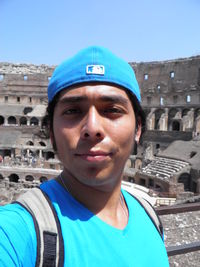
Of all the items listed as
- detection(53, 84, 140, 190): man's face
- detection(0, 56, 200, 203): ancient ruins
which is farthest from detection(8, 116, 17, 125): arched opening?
detection(53, 84, 140, 190): man's face

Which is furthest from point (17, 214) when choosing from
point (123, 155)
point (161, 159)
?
point (161, 159)

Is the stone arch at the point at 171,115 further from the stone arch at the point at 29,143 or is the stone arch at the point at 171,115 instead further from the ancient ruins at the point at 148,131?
the stone arch at the point at 29,143

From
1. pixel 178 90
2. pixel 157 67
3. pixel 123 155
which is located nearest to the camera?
pixel 123 155

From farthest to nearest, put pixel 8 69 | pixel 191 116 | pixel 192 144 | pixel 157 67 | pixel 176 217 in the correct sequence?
pixel 8 69 → pixel 157 67 → pixel 191 116 → pixel 192 144 → pixel 176 217

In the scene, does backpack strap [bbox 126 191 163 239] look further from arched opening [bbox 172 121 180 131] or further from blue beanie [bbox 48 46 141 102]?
arched opening [bbox 172 121 180 131]

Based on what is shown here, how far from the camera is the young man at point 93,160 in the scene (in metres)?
1.44

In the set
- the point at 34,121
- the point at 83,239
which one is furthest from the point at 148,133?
the point at 83,239

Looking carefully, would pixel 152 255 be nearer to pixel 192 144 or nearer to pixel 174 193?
pixel 174 193

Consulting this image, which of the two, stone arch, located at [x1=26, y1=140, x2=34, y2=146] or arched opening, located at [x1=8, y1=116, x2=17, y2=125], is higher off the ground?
arched opening, located at [x1=8, y1=116, x2=17, y2=125]

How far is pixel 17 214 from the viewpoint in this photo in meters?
1.33

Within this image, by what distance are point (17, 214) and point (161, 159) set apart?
2233cm

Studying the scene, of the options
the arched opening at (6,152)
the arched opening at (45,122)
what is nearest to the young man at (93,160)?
the arched opening at (45,122)

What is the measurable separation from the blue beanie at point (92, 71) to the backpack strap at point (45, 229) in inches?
27.1

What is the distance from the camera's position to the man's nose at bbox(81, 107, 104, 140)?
57.9 inches
